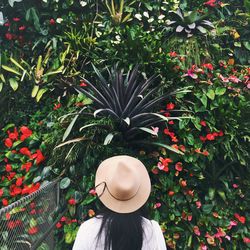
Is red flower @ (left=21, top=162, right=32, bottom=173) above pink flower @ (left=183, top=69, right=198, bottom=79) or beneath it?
beneath

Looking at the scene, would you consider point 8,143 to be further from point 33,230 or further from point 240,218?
point 240,218

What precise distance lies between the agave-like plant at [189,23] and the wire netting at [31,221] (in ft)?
7.35

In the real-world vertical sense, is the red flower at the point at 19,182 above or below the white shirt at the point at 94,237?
Result: below

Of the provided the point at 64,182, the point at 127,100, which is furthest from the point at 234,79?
the point at 64,182

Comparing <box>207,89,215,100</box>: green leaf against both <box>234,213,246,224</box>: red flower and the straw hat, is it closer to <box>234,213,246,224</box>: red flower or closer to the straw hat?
<box>234,213,246,224</box>: red flower

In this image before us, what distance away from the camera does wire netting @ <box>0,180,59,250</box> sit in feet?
6.35

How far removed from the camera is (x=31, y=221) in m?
2.40

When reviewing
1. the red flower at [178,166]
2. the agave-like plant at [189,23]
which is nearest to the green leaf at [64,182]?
the red flower at [178,166]

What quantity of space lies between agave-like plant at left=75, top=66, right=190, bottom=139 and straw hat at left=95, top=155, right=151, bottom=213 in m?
1.58

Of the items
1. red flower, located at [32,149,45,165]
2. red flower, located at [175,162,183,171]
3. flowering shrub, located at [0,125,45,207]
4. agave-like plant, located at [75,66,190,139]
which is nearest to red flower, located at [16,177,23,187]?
flowering shrub, located at [0,125,45,207]

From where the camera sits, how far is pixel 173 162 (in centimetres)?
326

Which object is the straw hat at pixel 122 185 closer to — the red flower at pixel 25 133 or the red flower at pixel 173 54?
the red flower at pixel 25 133

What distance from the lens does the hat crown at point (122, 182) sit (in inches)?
54.8

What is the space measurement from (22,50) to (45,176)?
5.94 ft
